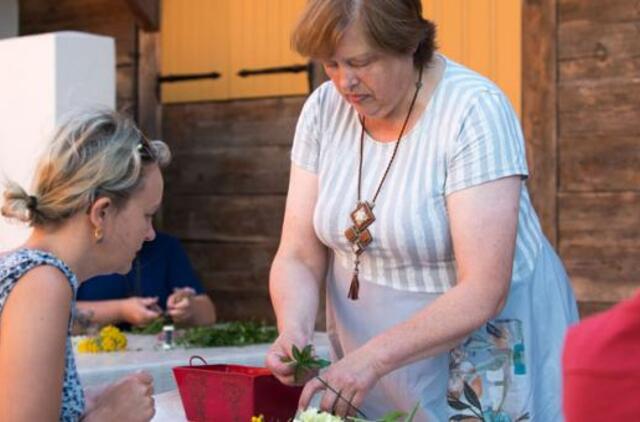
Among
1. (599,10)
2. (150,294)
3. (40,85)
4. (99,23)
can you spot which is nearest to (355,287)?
(150,294)

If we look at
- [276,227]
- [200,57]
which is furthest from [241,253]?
[200,57]

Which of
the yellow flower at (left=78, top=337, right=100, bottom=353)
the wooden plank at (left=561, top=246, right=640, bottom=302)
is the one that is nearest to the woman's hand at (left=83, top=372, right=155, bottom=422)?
the yellow flower at (left=78, top=337, right=100, bottom=353)

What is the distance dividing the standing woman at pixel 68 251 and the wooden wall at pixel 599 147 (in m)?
2.86

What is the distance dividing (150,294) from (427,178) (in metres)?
2.50

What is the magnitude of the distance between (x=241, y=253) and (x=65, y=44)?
1.46 m

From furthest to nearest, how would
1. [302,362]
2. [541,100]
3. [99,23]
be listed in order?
[99,23]
[541,100]
[302,362]

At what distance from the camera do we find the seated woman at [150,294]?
14.6 feet

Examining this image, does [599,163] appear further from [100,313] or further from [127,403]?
[127,403]

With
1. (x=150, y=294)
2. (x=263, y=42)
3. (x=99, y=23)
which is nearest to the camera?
(x=150, y=294)

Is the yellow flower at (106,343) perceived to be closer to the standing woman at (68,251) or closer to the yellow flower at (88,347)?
the yellow flower at (88,347)

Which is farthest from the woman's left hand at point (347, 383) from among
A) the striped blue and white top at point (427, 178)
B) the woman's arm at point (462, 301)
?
the striped blue and white top at point (427, 178)

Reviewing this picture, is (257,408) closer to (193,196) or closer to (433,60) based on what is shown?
(433,60)

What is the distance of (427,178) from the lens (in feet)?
7.91

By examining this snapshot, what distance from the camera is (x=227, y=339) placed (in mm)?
4121
